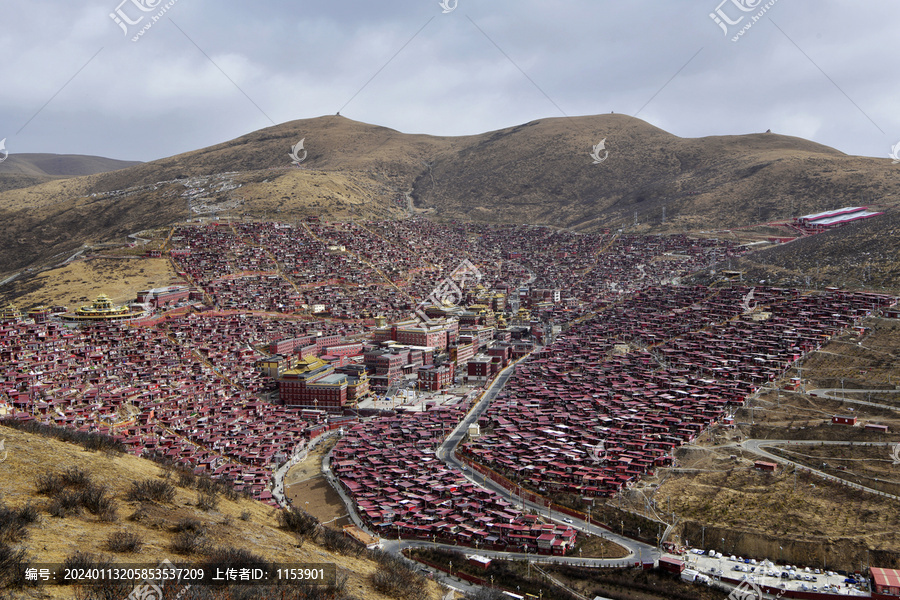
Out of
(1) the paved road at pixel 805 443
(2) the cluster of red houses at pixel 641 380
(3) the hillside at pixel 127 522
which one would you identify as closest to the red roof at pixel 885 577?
(1) the paved road at pixel 805 443

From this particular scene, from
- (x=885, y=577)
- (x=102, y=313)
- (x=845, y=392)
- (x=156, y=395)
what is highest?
(x=102, y=313)

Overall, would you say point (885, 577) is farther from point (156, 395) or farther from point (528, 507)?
point (156, 395)

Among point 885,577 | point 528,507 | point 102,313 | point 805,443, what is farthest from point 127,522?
point 102,313

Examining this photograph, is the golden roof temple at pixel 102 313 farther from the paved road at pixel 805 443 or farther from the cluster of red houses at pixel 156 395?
the paved road at pixel 805 443

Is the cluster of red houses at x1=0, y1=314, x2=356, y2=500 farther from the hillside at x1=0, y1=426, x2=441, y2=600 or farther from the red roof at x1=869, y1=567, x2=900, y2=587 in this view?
the red roof at x1=869, y1=567, x2=900, y2=587

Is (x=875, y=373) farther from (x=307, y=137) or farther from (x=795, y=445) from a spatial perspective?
(x=307, y=137)

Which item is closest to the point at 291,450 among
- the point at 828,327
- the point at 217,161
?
the point at 828,327

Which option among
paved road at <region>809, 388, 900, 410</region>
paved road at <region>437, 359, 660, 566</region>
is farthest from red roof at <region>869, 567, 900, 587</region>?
paved road at <region>809, 388, 900, 410</region>

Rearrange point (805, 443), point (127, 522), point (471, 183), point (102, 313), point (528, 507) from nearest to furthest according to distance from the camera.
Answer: point (127, 522)
point (528, 507)
point (805, 443)
point (102, 313)
point (471, 183)
